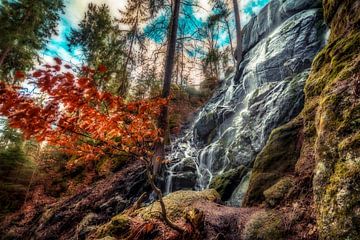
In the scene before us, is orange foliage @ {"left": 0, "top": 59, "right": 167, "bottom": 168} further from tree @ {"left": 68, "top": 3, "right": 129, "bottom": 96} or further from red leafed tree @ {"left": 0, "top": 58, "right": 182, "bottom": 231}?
tree @ {"left": 68, "top": 3, "right": 129, "bottom": 96}

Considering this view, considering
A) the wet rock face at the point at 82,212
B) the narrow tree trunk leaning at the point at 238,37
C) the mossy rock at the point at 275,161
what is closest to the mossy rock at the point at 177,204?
the mossy rock at the point at 275,161

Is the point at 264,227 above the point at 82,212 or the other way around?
above

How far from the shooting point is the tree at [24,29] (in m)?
13.6

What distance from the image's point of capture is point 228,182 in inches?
271

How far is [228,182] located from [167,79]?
430 cm

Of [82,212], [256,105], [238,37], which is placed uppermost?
[238,37]

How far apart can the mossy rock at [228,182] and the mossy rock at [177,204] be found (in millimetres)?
1523

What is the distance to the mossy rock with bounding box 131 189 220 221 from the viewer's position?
4367 mm

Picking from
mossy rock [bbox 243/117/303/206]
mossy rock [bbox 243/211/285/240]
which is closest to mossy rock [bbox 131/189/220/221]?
mossy rock [bbox 243/117/303/206]

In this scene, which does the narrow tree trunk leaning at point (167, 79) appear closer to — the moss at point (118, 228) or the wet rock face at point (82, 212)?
the wet rock face at point (82, 212)

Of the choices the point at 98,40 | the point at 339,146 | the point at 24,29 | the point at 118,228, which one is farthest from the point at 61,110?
the point at 98,40

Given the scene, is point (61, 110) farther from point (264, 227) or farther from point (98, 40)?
point (98, 40)

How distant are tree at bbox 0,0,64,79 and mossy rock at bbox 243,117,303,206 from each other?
51.3 ft

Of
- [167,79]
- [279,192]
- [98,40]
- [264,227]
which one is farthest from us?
[98,40]
